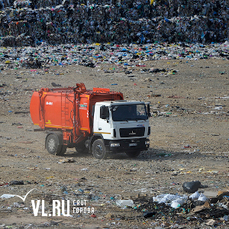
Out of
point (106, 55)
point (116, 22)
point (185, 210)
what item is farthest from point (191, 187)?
point (116, 22)

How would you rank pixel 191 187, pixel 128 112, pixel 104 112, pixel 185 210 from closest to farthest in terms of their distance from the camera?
pixel 185 210, pixel 191 187, pixel 104 112, pixel 128 112

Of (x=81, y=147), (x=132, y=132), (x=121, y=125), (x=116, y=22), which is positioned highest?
(x=116, y=22)

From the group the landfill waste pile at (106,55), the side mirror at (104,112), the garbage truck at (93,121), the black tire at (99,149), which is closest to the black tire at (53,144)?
the garbage truck at (93,121)

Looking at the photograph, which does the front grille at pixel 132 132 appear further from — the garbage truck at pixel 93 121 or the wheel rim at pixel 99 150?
the wheel rim at pixel 99 150

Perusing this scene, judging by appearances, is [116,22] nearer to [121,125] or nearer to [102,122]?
[102,122]

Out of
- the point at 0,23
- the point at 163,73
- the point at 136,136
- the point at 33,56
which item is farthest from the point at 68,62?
the point at 136,136

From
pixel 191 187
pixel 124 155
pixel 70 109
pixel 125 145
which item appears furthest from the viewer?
pixel 124 155

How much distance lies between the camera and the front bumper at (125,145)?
39.9ft

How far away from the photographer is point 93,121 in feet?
41.3

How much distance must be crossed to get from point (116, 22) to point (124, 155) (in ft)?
94.1

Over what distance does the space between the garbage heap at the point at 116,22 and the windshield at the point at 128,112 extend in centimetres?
2773

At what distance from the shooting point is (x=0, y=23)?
41344mm

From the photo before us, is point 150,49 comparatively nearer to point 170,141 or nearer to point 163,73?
point 163,73

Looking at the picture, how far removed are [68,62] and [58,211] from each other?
2494 centimetres
